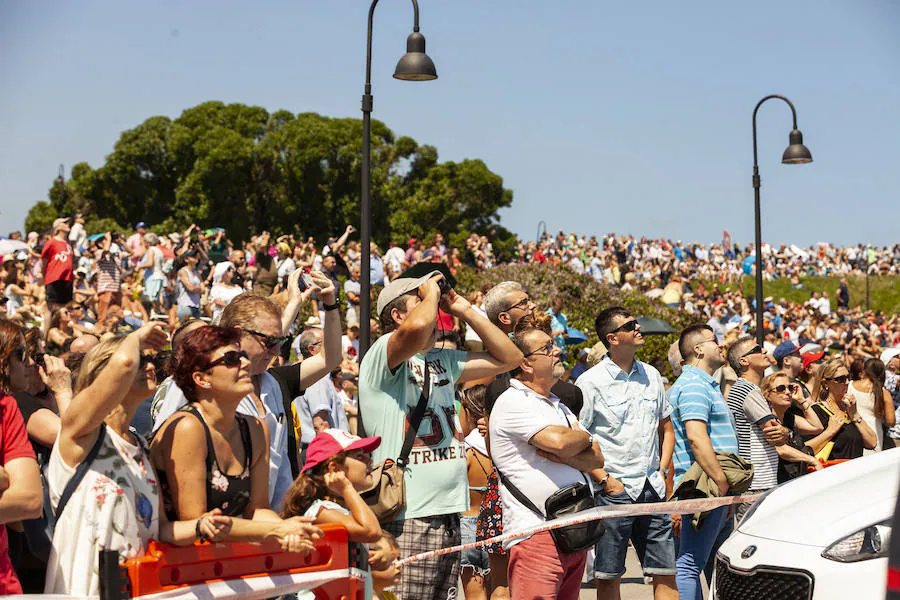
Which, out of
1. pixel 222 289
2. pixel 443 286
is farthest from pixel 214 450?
pixel 222 289

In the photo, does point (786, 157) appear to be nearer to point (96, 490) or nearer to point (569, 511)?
point (569, 511)

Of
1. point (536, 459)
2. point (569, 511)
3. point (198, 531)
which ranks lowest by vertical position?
point (569, 511)

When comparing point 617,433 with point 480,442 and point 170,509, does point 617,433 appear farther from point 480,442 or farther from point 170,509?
point 170,509

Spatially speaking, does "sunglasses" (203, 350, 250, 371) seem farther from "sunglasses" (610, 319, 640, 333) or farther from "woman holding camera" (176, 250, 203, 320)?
"woman holding camera" (176, 250, 203, 320)

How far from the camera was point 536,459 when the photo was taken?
5.72m

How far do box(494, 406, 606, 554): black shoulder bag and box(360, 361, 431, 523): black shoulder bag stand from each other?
916 millimetres

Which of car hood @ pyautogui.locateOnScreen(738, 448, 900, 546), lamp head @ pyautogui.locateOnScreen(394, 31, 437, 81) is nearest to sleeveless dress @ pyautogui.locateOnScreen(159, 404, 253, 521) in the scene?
car hood @ pyautogui.locateOnScreen(738, 448, 900, 546)

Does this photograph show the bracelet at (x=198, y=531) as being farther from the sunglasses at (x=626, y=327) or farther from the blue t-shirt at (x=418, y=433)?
the sunglasses at (x=626, y=327)

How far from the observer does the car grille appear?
5137 millimetres

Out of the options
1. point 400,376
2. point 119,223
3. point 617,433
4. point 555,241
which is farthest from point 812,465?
point 119,223

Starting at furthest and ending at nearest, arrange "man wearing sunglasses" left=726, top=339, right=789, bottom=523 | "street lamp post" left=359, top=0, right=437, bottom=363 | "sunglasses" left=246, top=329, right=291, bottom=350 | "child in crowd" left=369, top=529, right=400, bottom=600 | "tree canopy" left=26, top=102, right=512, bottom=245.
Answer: "tree canopy" left=26, top=102, right=512, bottom=245
"street lamp post" left=359, top=0, right=437, bottom=363
"man wearing sunglasses" left=726, top=339, right=789, bottom=523
"sunglasses" left=246, top=329, right=291, bottom=350
"child in crowd" left=369, top=529, right=400, bottom=600

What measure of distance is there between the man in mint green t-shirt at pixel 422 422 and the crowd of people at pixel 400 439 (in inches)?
0.4

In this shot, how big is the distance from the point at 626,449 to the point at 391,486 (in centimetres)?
227

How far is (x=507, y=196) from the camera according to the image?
60.8m
